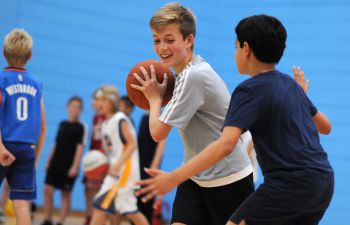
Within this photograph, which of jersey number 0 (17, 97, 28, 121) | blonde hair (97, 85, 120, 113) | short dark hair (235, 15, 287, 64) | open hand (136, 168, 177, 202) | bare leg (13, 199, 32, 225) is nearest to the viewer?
open hand (136, 168, 177, 202)

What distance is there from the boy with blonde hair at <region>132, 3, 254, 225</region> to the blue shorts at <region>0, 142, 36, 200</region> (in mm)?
1624

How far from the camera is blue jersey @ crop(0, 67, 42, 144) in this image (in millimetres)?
4715

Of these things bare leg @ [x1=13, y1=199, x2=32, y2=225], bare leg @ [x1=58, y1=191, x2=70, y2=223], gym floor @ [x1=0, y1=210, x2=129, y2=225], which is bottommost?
gym floor @ [x1=0, y1=210, x2=129, y2=225]

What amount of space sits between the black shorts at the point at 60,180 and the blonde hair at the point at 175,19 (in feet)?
16.6

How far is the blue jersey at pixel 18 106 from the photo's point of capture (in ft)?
15.5

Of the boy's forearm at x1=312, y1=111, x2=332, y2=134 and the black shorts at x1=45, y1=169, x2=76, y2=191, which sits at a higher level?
the boy's forearm at x1=312, y1=111, x2=332, y2=134

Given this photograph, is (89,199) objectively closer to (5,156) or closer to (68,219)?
(68,219)

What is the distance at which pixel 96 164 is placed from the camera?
6.97 metres

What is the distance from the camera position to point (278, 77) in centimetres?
278

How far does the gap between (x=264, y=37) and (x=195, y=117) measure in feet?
2.59

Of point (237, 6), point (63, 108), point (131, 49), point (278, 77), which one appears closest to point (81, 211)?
point (63, 108)

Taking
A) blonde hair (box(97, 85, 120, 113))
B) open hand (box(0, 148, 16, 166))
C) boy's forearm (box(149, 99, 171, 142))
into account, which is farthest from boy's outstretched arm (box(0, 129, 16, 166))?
blonde hair (box(97, 85, 120, 113))

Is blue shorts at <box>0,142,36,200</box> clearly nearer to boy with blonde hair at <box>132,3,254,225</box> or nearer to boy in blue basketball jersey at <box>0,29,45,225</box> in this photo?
boy in blue basketball jersey at <box>0,29,45,225</box>

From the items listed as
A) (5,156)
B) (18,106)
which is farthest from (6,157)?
(18,106)
